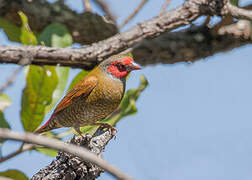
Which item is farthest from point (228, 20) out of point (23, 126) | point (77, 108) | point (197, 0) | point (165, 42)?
point (23, 126)

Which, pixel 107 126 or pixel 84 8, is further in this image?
pixel 84 8

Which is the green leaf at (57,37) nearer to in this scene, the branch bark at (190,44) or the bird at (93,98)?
the bird at (93,98)

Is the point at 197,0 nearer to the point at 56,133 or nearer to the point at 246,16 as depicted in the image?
the point at 246,16

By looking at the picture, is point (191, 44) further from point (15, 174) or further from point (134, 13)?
point (15, 174)

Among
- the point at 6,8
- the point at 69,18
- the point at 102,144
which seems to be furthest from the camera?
the point at 69,18

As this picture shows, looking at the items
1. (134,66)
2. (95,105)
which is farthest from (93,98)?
(134,66)

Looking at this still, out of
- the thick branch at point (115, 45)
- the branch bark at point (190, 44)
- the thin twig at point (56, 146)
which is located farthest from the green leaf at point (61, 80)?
the thin twig at point (56, 146)

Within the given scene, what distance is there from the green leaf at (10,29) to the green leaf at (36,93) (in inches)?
66.3

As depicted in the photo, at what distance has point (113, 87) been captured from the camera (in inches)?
177

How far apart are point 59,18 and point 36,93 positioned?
7.18ft

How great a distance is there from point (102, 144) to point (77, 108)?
1131mm

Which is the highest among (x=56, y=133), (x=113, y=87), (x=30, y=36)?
A: (x=30, y=36)

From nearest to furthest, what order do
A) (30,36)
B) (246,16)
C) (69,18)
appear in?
(30,36), (246,16), (69,18)

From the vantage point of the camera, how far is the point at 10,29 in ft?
16.2
